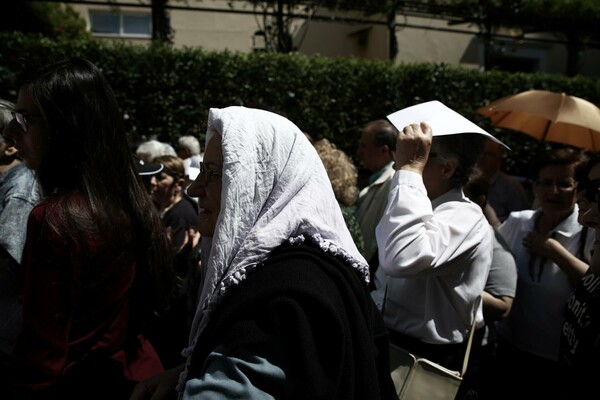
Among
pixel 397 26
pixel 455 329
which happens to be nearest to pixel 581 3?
pixel 397 26

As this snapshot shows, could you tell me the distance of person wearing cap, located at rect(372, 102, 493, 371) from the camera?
2.11 metres

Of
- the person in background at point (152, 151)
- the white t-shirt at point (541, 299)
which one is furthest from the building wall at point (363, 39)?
the white t-shirt at point (541, 299)

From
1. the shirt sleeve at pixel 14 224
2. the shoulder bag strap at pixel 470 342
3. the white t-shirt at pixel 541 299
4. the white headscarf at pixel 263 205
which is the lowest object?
the white t-shirt at pixel 541 299

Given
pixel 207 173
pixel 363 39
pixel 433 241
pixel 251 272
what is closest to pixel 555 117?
pixel 433 241

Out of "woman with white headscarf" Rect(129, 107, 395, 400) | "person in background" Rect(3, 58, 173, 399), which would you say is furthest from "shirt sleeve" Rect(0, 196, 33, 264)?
"woman with white headscarf" Rect(129, 107, 395, 400)

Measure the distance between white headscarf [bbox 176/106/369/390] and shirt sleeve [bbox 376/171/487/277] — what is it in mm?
589

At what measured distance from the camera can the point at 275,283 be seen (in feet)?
4.14

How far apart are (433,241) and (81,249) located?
1283 mm

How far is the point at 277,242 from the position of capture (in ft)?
4.44

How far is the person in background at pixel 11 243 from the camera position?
2121 millimetres

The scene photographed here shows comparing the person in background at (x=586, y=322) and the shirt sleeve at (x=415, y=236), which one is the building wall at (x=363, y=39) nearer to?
the person in background at (x=586, y=322)

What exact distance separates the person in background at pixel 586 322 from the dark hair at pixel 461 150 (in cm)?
50

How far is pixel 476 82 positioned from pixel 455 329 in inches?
308

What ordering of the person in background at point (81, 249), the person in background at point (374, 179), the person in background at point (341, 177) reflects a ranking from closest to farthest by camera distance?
the person in background at point (81, 249) → the person in background at point (341, 177) → the person in background at point (374, 179)
